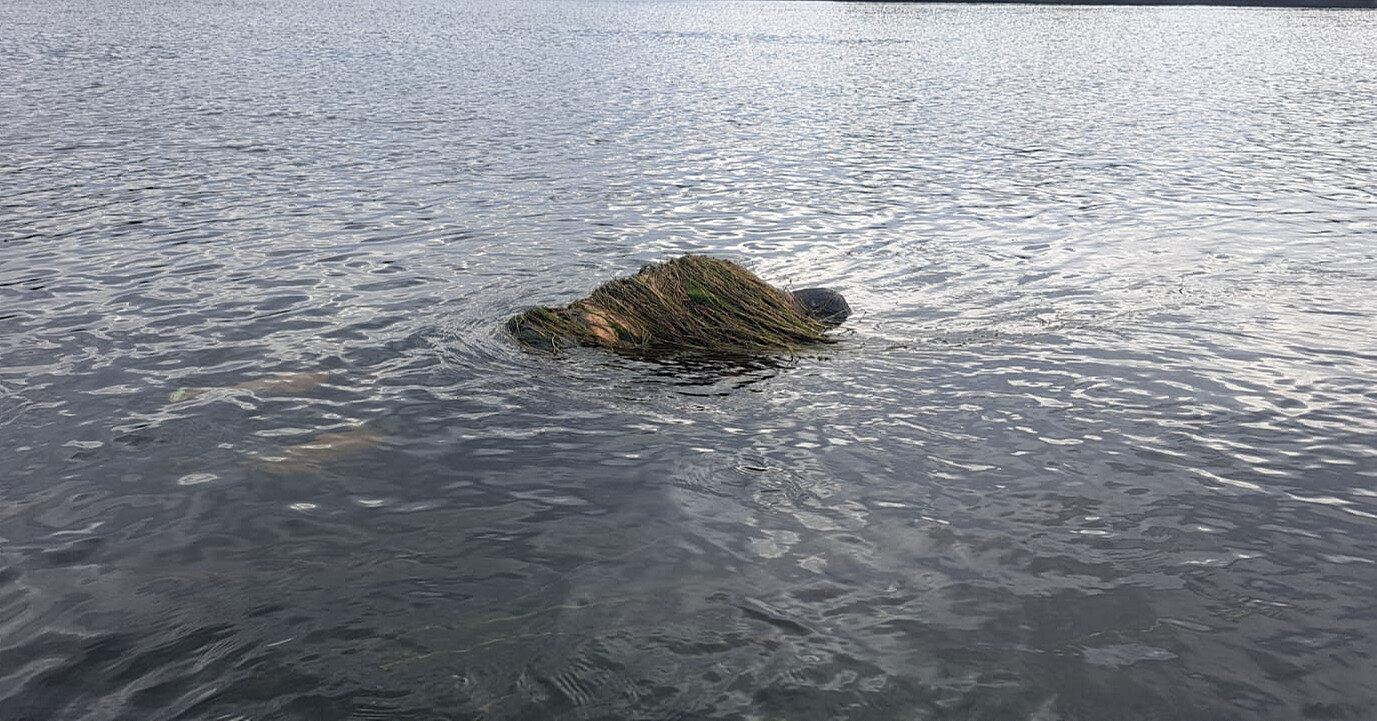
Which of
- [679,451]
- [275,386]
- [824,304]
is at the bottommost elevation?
[679,451]

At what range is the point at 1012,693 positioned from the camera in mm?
7105

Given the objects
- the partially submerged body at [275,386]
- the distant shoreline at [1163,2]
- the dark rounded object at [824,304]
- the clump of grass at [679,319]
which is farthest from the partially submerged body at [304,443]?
the distant shoreline at [1163,2]

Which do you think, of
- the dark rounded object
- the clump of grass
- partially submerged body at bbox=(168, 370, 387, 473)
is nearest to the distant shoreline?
the dark rounded object

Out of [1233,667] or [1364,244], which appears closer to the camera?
[1233,667]

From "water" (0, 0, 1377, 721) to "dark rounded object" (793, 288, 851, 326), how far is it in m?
0.60

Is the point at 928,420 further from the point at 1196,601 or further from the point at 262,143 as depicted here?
the point at 262,143

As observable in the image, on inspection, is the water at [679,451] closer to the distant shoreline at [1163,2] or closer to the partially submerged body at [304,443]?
the partially submerged body at [304,443]

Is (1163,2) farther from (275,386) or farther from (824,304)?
(275,386)

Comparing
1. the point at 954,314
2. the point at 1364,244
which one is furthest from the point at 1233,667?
the point at 1364,244

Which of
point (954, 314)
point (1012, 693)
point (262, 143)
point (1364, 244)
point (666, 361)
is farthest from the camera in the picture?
point (262, 143)

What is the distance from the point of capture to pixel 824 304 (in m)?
15.4

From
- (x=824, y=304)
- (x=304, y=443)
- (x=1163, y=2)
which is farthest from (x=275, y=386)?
(x=1163, y=2)

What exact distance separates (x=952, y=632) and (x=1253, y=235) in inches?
658

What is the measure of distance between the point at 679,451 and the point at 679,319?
3.60 m
